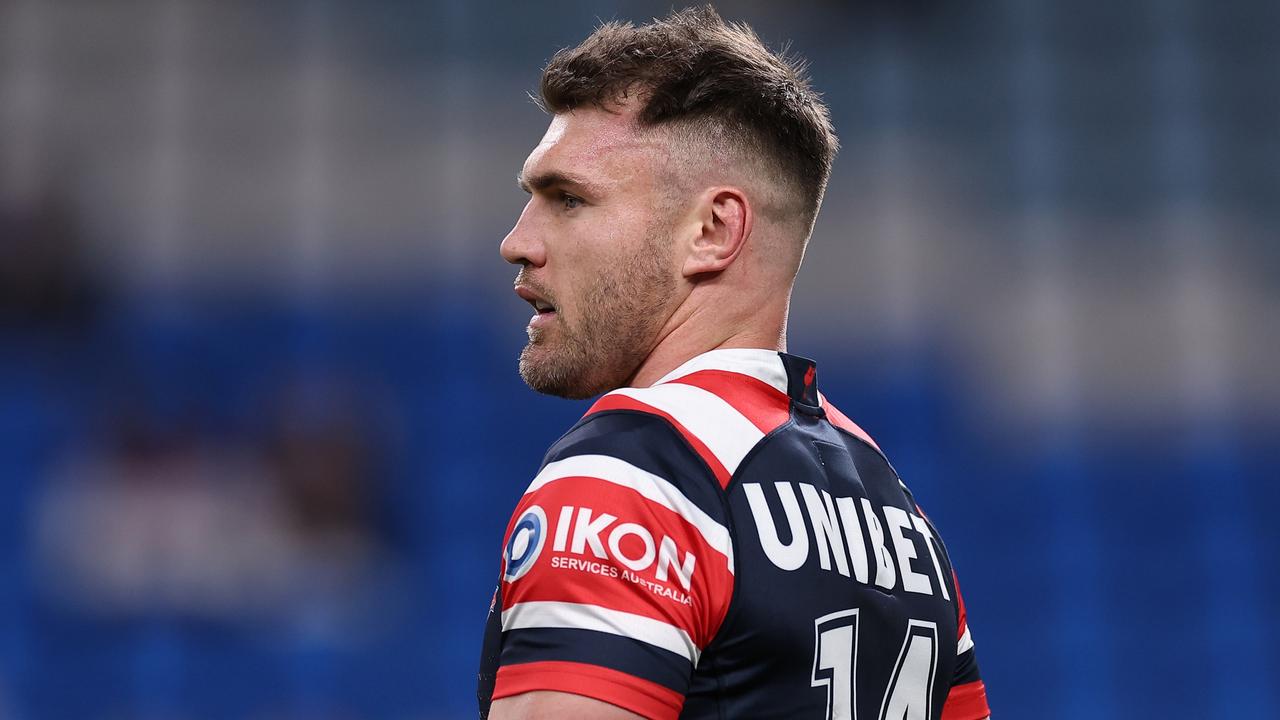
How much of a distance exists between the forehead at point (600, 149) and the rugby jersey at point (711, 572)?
0.87 ft

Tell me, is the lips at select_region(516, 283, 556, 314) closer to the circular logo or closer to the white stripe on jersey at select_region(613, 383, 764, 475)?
the white stripe on jersey at select_region(613, 383, 764, 475)

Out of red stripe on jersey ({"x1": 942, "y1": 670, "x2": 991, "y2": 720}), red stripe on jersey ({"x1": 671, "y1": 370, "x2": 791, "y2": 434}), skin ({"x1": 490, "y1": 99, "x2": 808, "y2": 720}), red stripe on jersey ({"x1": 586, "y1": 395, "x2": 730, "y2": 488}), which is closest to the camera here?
red stripe on jersey ({"x1": 586, "y1": 395, "x2": 730, "y2": 488})

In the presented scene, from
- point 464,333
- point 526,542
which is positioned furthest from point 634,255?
point 464,333

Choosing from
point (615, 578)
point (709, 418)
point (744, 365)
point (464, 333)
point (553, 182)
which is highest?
point (464, 333)

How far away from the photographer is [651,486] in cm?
139

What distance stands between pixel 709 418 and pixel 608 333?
0.26 meters

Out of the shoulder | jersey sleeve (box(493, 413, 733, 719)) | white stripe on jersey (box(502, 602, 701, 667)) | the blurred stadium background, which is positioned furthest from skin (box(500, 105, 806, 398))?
the blurred stadium background

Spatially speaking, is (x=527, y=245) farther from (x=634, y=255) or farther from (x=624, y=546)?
(x=624, y=546)

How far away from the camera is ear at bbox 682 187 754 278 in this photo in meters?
1.71

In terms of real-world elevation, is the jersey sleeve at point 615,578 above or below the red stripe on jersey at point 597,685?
above

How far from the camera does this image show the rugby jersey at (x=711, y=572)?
1330 millimetres

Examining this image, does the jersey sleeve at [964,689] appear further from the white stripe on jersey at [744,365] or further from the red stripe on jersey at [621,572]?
the red stripe on jersey at [621,572]

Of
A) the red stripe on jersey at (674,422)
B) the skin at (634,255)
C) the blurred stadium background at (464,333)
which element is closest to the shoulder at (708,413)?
the red stripe on jersey at (674,422)

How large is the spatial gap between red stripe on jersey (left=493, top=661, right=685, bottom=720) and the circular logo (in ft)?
0.34
